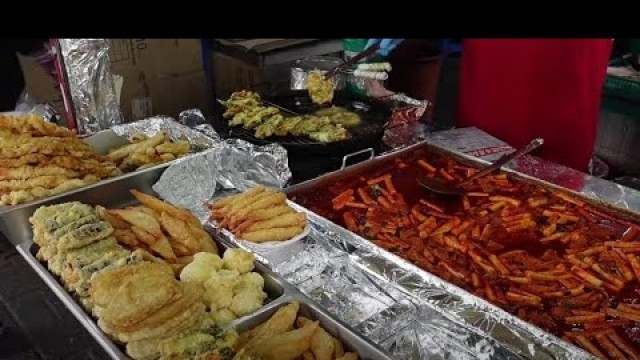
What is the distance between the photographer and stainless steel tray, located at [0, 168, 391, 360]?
169 centimetres

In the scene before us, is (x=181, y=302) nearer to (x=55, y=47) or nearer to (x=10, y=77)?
(x=55, y=47)

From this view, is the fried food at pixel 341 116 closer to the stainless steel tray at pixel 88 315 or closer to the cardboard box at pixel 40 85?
the stainless steel tray at pixel 88 315

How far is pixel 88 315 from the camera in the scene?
1837 mm

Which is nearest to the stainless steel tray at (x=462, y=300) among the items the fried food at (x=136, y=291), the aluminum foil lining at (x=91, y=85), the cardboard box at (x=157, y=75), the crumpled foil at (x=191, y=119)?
the fried food at (x=136, y=291)

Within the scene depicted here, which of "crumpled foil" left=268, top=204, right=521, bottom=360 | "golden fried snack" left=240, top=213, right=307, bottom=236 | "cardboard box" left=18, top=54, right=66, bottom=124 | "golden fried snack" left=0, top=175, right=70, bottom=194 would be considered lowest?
"crumpled foil" left=268, top=204, right=521, bottom=360

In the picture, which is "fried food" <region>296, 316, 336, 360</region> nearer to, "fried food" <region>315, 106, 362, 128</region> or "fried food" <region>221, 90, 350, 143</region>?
"fried food" <region>221, 90, 350, 143</region>

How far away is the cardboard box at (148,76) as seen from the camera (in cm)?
378

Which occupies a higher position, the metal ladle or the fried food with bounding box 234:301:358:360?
the metal ladle

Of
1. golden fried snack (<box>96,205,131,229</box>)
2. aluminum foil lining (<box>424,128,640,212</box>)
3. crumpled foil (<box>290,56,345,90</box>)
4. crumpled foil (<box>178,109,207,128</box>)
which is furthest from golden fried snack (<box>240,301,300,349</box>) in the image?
crumpled foil (<box>290,56,345,90</box>)

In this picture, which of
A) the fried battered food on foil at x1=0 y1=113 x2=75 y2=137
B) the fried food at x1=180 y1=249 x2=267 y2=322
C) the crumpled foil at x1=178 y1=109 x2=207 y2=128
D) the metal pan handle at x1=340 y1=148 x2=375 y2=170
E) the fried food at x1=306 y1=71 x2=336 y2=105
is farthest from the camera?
the fried food at x1=306 y1=71 x2=336 y2=105

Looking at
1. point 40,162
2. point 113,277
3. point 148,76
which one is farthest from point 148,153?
point 113,277

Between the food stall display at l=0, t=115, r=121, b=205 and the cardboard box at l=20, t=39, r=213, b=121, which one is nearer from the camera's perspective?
the food stall display at l=0, t=115, r=121, b=205

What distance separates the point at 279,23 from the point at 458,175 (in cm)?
272

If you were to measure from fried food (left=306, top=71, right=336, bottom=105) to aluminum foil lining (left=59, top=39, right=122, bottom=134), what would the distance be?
4.26ft
